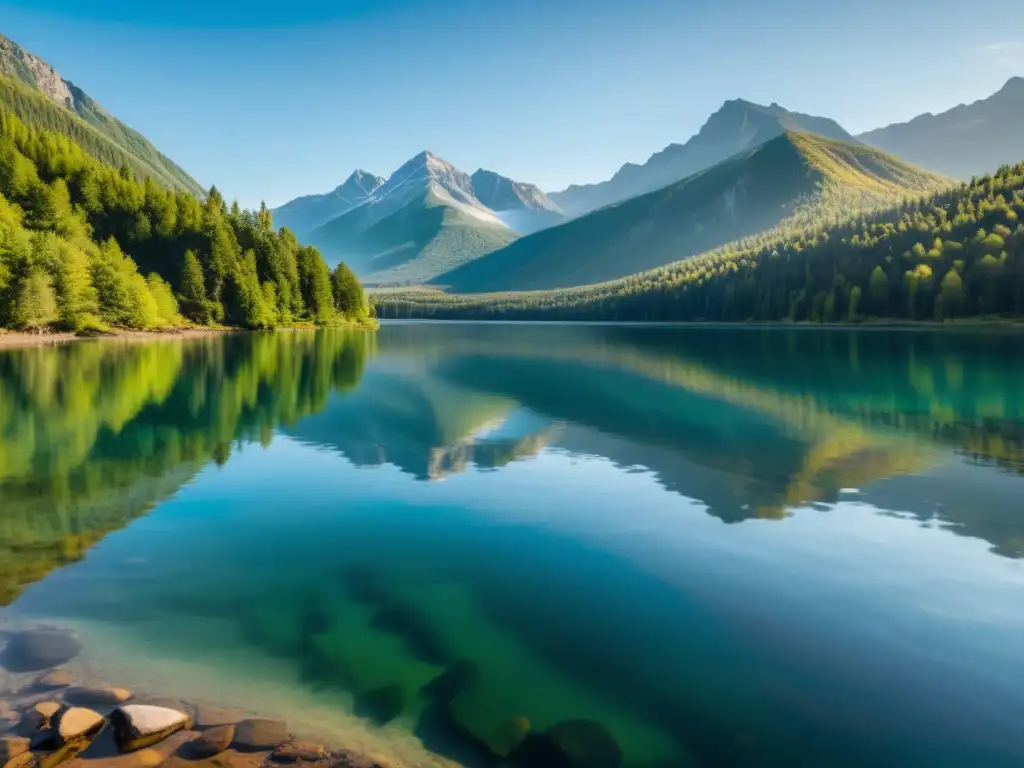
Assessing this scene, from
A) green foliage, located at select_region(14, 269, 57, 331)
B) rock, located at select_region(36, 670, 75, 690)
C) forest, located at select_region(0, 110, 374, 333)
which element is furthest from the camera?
forest, located at select_region(0, 110, 374, 333)

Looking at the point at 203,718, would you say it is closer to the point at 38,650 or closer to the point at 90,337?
the point at 38,650

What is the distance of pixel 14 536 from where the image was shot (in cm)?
1731

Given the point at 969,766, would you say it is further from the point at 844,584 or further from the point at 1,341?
the point at 1,341

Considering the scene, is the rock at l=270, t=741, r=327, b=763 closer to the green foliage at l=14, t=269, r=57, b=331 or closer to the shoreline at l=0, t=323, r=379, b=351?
the shoreline at l=0, t=323, r=379, b=351

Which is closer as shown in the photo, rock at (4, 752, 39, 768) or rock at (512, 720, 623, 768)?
rock at (4, 752, 39, 768)

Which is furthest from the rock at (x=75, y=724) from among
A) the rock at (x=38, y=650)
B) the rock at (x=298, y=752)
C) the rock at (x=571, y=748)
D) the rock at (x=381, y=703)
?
the rock at (x=571, y=748)

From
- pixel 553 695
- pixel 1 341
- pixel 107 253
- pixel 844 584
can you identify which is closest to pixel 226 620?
pixel 553 695

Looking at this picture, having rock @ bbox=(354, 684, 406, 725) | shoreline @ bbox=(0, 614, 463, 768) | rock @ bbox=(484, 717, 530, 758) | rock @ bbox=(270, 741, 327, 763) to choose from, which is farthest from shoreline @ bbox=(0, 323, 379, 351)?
rock @ bbox=(484, 717, 530, 758)

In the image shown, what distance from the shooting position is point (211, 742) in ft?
28.9

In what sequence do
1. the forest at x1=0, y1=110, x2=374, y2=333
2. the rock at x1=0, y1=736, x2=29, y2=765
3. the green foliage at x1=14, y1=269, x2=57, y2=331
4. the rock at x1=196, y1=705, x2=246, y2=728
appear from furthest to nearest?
the forest at x1=0, y1=110, x2=374, y2=333, the green foliage at x1=14, y1=269, x2=57, y2=331, the rock at x1=196, y1=705, x2=246, y2=728, the rock at x1=0, y1=736, x2=29, y2=765

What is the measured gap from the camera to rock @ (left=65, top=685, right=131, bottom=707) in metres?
9.74

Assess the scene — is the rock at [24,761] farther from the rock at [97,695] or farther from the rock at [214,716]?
the rock at [214,716]

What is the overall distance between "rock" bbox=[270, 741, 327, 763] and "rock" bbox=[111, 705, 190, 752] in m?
1.53

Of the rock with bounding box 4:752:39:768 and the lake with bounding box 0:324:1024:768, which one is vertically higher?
the rock with bounding box 4:752:39:768
